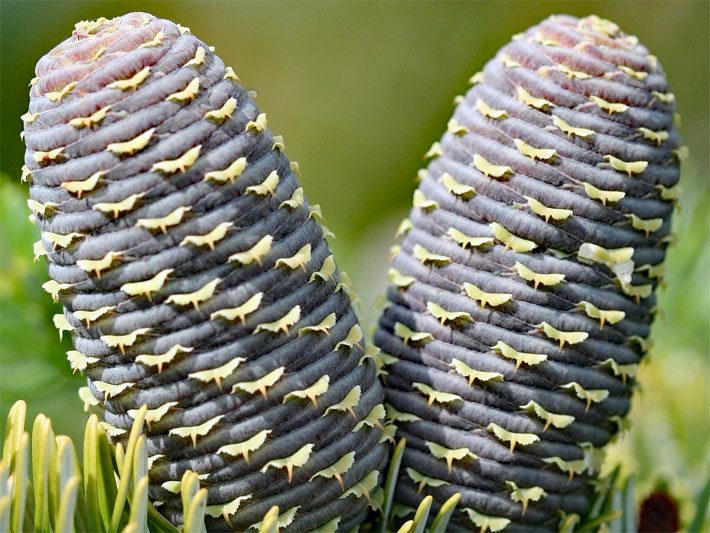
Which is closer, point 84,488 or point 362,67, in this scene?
point 84,488

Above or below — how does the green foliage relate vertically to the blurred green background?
below

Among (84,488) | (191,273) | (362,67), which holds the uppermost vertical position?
(362,67)

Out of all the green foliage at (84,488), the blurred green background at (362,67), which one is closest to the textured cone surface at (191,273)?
the green foliage at (84,488)

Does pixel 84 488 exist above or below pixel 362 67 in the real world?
below

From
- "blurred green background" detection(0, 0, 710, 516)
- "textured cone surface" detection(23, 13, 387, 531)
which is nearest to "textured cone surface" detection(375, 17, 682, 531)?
"textured cone surface" detection(23, 13, 387, 531)

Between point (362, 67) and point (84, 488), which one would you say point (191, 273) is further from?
point (362, 67)

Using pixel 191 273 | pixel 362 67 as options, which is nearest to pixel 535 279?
pixel 191 273

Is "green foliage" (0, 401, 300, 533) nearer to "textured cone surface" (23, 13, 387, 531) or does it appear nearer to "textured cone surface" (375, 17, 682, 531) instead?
"textured cone surface" (23, 13, 387, 531)
